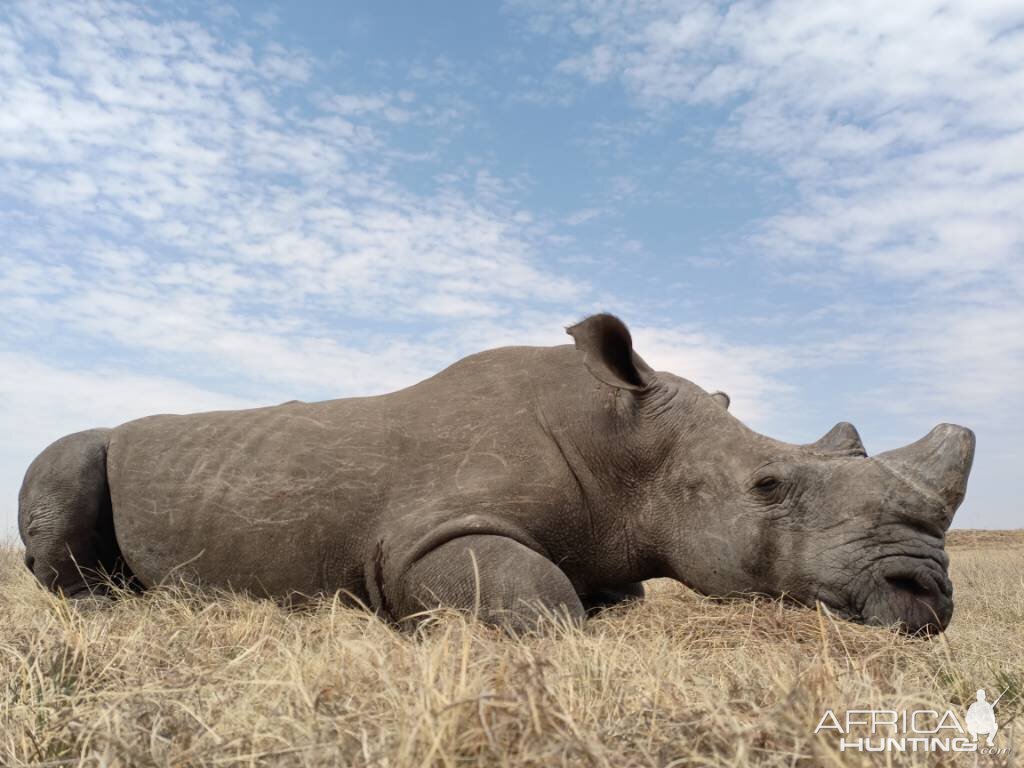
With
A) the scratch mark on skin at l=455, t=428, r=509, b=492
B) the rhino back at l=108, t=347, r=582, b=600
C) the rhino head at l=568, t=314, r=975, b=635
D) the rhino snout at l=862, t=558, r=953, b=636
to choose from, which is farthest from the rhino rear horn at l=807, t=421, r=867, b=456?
the scratch mark on skin at l=455, t=428, r=509, b=492

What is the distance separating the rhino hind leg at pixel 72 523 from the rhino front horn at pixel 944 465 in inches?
186

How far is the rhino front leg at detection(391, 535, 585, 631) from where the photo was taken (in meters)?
4.07

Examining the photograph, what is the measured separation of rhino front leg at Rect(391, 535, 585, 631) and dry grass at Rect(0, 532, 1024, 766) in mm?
343

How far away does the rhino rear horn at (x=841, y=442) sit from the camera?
4980 millimetres

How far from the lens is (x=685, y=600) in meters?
5.09

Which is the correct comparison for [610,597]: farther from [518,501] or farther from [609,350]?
[609,350]

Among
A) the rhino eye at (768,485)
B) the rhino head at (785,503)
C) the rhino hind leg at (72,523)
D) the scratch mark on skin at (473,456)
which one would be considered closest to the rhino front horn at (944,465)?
the rhino head at (785,503)

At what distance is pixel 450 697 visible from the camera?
85.7 inches

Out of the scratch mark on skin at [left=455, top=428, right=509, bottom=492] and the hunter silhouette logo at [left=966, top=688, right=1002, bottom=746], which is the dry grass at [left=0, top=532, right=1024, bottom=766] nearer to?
the hunter silhouette logo at [left=966, top=688, right=1002, bottom=746]

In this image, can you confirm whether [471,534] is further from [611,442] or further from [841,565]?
[841,565]

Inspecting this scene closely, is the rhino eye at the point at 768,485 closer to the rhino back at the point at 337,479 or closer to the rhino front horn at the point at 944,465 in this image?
the rhino front horn at the point at 944,465

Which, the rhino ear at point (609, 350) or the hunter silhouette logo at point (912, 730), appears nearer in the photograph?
the hunter silhouette logo at point (912, 730)

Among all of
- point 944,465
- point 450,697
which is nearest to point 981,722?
point 450,697

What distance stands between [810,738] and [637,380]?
335 cm
